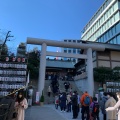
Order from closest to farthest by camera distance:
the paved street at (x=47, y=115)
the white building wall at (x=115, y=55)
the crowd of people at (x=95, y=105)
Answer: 1. the crowd of people at (x=95, y=105)
2. the paved street at (x=47, y=115)
3. the white building wall at (x=115, y=55)

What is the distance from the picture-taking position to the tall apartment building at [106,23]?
35.3m

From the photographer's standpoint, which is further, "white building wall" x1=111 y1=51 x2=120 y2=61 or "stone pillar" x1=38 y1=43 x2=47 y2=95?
"white building wall" x1=111 y1=51 x2=120 y2=61

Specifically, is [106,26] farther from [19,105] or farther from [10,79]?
[19,105]

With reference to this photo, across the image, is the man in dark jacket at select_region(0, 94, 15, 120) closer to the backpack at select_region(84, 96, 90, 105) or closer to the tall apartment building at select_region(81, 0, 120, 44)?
the backpack at select_region(84, 96, 90, 105)

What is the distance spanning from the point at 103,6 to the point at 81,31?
66.1 ft

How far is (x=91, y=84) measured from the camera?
18781mm

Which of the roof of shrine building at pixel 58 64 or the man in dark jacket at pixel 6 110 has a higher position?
the roof of shrine building at pixel 58 64

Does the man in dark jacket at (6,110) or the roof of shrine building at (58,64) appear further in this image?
the roof of shrine building at (58,64)

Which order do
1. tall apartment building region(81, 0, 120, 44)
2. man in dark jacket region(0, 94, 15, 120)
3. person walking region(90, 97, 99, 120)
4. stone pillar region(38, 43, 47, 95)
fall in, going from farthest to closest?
tall apartment building region(81, 0, 120, 44) < stone pillar region(38, 43, 47, 95) < person walking region(90, 97, 99, 120) < man in dark jacket region(0, 94, 15, 120)

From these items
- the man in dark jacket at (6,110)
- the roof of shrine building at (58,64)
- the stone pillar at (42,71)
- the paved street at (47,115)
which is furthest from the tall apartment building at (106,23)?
the man in dark jacket at (6,110)

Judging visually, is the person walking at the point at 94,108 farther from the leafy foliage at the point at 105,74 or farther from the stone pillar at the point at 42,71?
the leafy foliage at the point at 105,74

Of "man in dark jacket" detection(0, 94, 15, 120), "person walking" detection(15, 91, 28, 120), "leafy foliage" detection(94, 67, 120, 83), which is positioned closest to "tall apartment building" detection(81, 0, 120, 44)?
"leafy foliage" detection(94, 67, 120, 83)

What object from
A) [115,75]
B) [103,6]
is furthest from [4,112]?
[103,6]

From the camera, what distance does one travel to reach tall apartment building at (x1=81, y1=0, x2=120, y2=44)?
1388 inches
